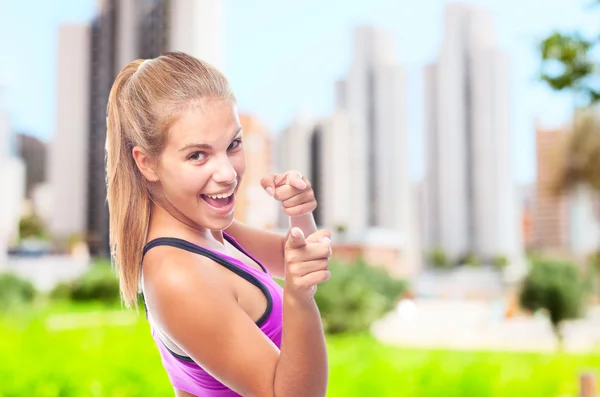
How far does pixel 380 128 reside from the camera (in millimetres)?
24203

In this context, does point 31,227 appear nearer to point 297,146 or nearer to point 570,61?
point 297,146

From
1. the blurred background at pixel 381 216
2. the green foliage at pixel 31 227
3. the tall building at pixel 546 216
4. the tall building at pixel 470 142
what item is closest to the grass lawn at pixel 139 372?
the blurred background at pixel 381 216

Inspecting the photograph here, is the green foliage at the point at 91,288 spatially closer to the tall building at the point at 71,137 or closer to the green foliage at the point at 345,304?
the green foliage at the point at 345,304

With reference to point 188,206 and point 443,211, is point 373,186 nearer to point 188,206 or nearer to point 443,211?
point 443,211

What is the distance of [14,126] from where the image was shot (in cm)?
1188

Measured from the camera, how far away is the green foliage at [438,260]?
26.5m

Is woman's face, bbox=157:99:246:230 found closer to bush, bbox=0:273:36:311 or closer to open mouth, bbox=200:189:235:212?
open mouth, bbox=200:189:235:212

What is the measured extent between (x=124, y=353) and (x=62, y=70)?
12046mm

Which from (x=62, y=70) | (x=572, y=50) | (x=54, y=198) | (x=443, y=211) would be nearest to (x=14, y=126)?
(x=62, y=70)

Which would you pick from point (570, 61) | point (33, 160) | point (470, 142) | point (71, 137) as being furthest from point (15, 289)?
point (470, 142)

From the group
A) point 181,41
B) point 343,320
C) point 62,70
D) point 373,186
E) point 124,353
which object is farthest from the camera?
point 373,186

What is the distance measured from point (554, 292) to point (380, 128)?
15.5 m

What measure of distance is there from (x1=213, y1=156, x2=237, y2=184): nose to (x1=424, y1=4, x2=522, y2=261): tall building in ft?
86.4

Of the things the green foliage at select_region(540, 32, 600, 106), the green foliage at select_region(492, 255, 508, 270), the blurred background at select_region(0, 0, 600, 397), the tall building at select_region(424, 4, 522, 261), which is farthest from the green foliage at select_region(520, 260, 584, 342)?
the tall building at select_region(424, 4, 522, 261)
